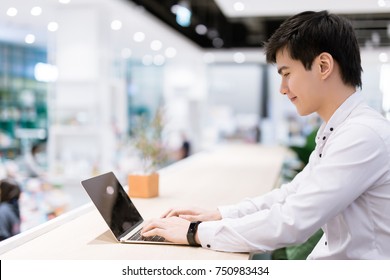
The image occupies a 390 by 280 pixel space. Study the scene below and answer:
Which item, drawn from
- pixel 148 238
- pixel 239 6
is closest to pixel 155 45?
pixel 239 6

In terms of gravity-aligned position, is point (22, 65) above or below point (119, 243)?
Result: above

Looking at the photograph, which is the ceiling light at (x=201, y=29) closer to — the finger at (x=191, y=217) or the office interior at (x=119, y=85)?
the office interior at (x=119, y=85)

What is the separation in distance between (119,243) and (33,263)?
374mm

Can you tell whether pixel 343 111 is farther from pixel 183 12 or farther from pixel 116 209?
pixel 183 12

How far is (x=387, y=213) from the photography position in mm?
1369

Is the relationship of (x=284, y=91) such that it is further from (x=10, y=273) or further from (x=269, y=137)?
(x=269, y=137)

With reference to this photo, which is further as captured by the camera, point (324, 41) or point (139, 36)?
point (139, 36)

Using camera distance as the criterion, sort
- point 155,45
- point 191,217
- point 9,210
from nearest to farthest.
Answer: point 191,217 < point 9,210 < point 155,45

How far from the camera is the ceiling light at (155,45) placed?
31.5 ft

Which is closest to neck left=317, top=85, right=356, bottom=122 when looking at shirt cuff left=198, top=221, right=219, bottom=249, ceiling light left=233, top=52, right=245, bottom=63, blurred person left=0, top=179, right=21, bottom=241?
shirt cuff left=198, top=221, right=219, bottom=249

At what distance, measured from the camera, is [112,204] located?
1.76 metres

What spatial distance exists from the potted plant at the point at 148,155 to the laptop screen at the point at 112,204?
54cm

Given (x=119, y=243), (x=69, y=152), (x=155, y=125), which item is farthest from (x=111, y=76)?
(x=119, y=243)

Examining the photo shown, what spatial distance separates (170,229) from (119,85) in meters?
5.78
